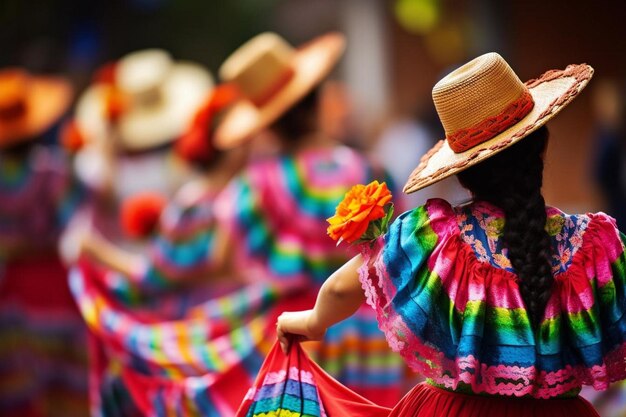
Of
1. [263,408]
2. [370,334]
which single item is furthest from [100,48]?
[263,408]

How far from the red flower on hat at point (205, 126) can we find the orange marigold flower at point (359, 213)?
3048 millimetres

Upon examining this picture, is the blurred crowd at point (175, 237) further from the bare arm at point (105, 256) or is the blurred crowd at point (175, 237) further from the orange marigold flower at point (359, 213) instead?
the orange marigold flower at point (359, 213)

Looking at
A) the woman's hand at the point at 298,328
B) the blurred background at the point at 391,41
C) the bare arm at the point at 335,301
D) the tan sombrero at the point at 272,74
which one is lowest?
the blurred background at the point at 391,41

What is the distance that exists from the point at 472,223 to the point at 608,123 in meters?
6.44

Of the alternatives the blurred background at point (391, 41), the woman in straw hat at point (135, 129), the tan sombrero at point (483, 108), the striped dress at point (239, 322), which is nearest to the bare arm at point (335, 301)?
the tan sombrero at point (483, 108)

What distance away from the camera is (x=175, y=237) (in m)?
5.78

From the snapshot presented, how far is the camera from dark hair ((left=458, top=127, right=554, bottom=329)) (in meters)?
2.79

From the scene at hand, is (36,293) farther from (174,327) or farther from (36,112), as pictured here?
(174,327)

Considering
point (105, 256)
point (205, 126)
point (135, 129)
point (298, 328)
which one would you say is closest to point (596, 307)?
point (298, 328)

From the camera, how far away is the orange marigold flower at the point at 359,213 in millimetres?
2875

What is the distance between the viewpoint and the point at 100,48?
43.7 ft

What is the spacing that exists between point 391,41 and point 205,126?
6020 millimetres

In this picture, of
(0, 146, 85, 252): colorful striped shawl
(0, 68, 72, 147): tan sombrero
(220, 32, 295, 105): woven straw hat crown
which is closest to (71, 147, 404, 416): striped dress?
(220, 32, 295, 105): woven straw hat crown

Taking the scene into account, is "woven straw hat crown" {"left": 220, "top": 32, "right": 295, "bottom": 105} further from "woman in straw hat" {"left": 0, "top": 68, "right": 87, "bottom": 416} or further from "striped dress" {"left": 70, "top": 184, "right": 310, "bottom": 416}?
"woman in straw hat" {"left": 0, "top": 68, "right": 87, "bottom": 416}
